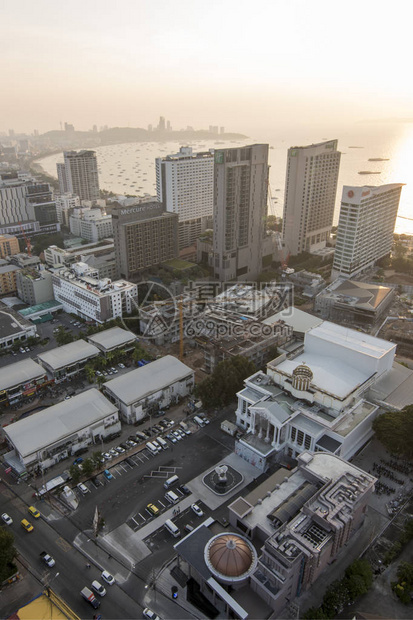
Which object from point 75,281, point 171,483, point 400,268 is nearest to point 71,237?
point 75,281

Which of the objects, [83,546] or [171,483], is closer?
[83,546]

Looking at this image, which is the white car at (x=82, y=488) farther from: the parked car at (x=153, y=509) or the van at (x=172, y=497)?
the van at (x=172, y=497)

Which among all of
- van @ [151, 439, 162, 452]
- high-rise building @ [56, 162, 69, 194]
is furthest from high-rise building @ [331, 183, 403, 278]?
high-rise building @ [56, 162, 69, 194]

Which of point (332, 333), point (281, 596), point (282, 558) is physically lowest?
point (281, 596)

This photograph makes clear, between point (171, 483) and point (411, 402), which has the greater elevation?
point (411, 402)

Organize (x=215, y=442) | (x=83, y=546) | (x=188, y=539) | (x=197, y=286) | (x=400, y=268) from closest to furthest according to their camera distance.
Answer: (x=188, y=539) → (x=83, y=546) → (x=215, y=442) → (x=197, y=286) → (x=400, y=268)

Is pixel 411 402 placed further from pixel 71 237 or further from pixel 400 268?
pixel 71 237

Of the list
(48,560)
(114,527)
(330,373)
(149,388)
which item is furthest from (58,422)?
(330,373)

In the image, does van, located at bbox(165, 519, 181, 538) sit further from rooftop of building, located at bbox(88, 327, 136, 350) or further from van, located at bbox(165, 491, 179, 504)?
rooftop of building, located at bbox(88, 327, 136, 350)
